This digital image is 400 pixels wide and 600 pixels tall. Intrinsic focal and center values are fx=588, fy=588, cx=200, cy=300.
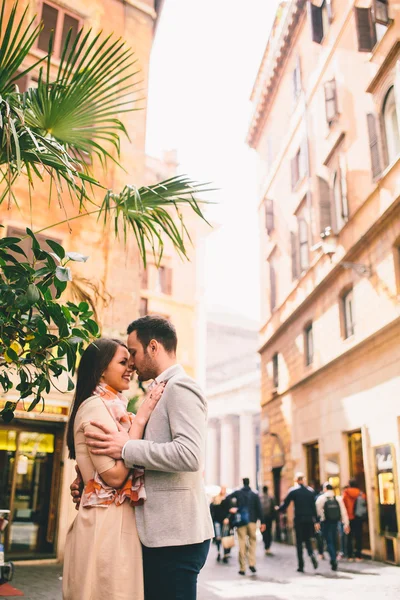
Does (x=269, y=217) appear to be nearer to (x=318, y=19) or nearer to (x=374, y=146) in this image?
(x=318, y=19)

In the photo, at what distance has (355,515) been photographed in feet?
45.5

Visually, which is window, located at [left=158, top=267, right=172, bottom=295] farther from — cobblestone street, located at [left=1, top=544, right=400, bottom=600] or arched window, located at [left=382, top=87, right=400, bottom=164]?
cobblestone street, located at [left=1, top=544, right=400, bottom=600]

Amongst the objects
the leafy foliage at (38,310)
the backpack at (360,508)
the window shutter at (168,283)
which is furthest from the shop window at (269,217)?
the leafy foliage at (38,310)

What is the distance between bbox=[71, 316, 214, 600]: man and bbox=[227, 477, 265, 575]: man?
1005 cm

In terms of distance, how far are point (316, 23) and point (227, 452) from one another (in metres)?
38.2

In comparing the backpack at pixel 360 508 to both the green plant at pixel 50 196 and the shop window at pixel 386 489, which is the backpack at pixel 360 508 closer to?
the shop window at pixel 386 489

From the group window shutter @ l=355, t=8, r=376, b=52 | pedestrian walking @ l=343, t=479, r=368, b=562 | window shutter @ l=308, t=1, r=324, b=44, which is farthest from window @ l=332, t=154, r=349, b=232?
pedestrian walking @ l=343, t=479, r=368, b=562

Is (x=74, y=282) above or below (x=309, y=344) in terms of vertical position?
below

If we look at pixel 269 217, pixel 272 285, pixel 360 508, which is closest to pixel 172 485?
pixel 360 508

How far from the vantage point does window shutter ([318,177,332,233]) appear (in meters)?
19.0

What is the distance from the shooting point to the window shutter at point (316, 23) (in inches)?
779

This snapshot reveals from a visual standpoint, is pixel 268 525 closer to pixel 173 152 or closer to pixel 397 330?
pixel 397 330

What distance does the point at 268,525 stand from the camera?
17.9 metres

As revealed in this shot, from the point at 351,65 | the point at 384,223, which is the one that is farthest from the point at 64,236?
the point at 351,65
